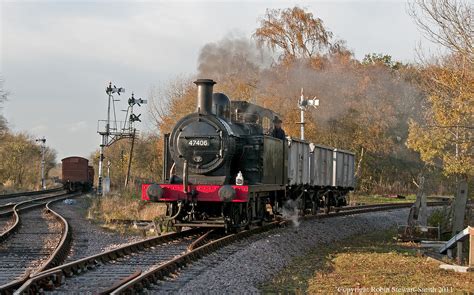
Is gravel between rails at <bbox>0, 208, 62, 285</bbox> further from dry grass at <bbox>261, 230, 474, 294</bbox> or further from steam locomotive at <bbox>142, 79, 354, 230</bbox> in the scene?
dry grass at <bbox>261, 230, 474, 294</bbox>

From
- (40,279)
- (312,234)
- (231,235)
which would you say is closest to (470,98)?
(312,234)

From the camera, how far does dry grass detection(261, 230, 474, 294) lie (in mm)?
8727

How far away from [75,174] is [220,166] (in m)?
32.8

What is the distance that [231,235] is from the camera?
537 inches

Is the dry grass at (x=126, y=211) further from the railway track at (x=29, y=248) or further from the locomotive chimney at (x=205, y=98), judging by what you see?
the locomotive chimney at (x=205, y=98)

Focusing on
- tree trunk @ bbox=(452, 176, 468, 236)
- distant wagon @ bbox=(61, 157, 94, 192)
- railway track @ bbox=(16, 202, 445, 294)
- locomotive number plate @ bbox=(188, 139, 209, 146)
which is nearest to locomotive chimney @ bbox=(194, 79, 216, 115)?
locomotive number plate @ bbox=(188, 139, 209, 146)

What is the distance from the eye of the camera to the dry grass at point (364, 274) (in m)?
8.73

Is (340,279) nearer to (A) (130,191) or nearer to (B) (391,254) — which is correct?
(B) (391,254)

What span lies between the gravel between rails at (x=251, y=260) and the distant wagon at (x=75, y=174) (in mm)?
29140

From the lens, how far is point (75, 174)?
44.9 metres

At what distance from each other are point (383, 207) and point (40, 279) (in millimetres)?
20412

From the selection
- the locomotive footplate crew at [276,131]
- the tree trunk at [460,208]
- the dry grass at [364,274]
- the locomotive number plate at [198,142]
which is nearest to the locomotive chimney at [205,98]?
the locomotive number plate at [198,142]

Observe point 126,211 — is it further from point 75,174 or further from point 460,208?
point 75,174

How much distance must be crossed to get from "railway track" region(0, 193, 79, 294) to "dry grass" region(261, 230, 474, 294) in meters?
3.45
